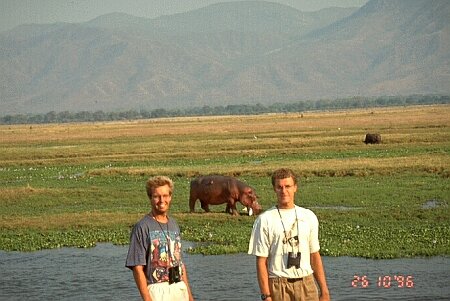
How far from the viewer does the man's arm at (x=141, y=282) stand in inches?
361

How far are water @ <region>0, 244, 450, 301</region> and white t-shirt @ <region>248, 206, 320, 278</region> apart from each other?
7.16 metres

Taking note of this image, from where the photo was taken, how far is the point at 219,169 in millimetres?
40625

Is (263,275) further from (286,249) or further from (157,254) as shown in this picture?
(157,254)

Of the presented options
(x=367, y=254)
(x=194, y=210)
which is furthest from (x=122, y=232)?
(x=367, y=254)

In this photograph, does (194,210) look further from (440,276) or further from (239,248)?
(440,276)

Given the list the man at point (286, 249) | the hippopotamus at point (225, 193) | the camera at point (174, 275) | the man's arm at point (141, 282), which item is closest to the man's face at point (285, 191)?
the man at point (286, 249)

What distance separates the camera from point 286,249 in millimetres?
9492

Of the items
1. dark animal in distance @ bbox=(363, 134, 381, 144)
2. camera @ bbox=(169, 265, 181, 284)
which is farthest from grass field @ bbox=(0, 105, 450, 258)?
camera @ bbox=(169, 265, 181, 284)

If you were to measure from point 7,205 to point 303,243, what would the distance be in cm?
2488

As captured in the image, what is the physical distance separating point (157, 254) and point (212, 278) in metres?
9.40

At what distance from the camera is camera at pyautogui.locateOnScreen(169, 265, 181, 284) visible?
9359 mm
